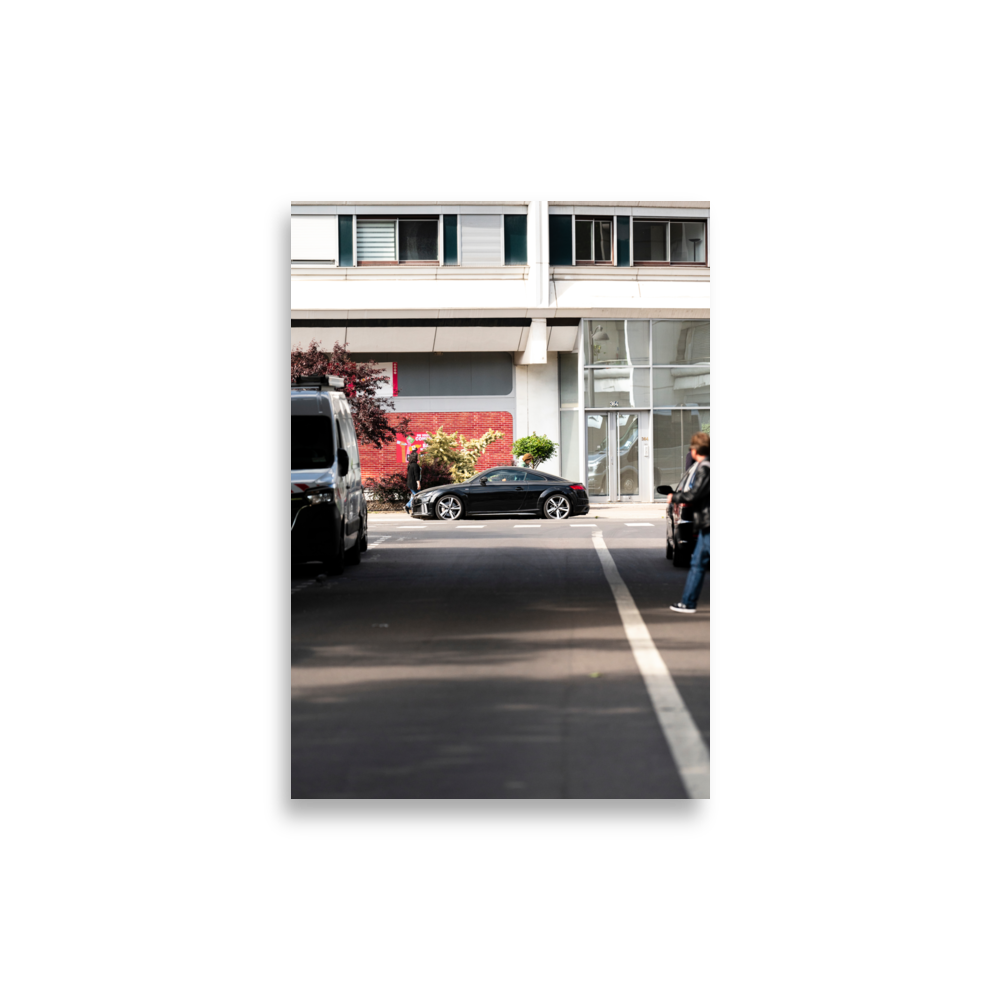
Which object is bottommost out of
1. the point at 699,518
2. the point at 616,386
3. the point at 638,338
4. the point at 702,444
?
the point at 699,518

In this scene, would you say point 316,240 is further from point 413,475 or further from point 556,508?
point 556,508

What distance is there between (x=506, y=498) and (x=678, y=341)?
10905 mm

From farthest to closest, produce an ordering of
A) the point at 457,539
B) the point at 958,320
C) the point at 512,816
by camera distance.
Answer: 1. the point at 457,539
2. the point at 958,320
3. the point at 512,816

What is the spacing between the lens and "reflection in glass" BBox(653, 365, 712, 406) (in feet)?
109

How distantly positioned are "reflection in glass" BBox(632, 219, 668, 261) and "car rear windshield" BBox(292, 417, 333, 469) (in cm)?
2209

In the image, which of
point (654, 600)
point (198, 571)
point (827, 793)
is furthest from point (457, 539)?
point (827, 793)

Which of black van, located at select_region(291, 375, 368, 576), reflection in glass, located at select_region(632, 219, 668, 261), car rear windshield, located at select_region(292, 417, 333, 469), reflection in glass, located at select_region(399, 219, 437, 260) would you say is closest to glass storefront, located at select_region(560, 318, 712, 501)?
reflection in glass, located at select_region(632, 219, 668, 261)

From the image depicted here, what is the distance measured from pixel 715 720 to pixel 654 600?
5.39 meters

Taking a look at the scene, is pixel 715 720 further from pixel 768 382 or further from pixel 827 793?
pixel 768 382

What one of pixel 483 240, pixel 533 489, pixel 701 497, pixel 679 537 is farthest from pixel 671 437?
pixel 701 497

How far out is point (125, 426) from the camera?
18.8 ft

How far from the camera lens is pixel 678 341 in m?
33.4

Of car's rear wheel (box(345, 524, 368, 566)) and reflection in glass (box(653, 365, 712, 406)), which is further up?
reflection in glass (box(653, 365, 712, 406))

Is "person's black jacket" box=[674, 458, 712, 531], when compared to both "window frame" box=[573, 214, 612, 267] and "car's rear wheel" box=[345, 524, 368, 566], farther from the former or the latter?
"window frame" box=[573, 214, 612, 267]
